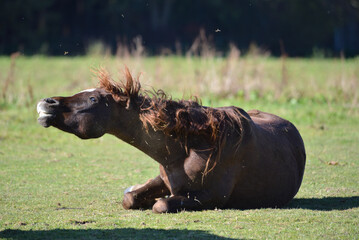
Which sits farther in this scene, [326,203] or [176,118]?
[326,203]

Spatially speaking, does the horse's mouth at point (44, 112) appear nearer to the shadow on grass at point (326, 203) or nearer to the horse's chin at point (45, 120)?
the horse's chin at point (45, 120)

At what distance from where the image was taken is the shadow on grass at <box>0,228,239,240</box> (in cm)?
505

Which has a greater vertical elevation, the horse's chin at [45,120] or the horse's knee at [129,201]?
the horse's chin at [45,120]

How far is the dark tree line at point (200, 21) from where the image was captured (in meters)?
33.8

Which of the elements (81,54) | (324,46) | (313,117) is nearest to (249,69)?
(313,117)

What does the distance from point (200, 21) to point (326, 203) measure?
30.8m

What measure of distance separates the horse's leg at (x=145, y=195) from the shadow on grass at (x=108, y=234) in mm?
987

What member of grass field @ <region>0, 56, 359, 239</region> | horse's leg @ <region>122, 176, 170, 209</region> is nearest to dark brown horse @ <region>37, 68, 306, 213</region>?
horse's leg @ <region>122, 176, 170, 209</region>

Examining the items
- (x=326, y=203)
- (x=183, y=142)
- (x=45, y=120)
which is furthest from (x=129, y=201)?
(x=326, y=203)

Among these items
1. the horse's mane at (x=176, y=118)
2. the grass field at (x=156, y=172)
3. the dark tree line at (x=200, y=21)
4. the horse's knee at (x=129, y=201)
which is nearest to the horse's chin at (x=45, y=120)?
the horse's mane at (x=176, y=118)

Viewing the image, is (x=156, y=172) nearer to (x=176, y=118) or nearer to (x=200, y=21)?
(x=176, y=118)

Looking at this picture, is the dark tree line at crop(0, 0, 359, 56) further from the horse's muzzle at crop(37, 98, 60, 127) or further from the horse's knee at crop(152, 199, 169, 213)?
the horse's muzzle at crop(37, 98, 60, 127)

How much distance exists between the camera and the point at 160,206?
596 cm

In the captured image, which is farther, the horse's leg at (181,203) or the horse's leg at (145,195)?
the horse's leg at (145,195)
